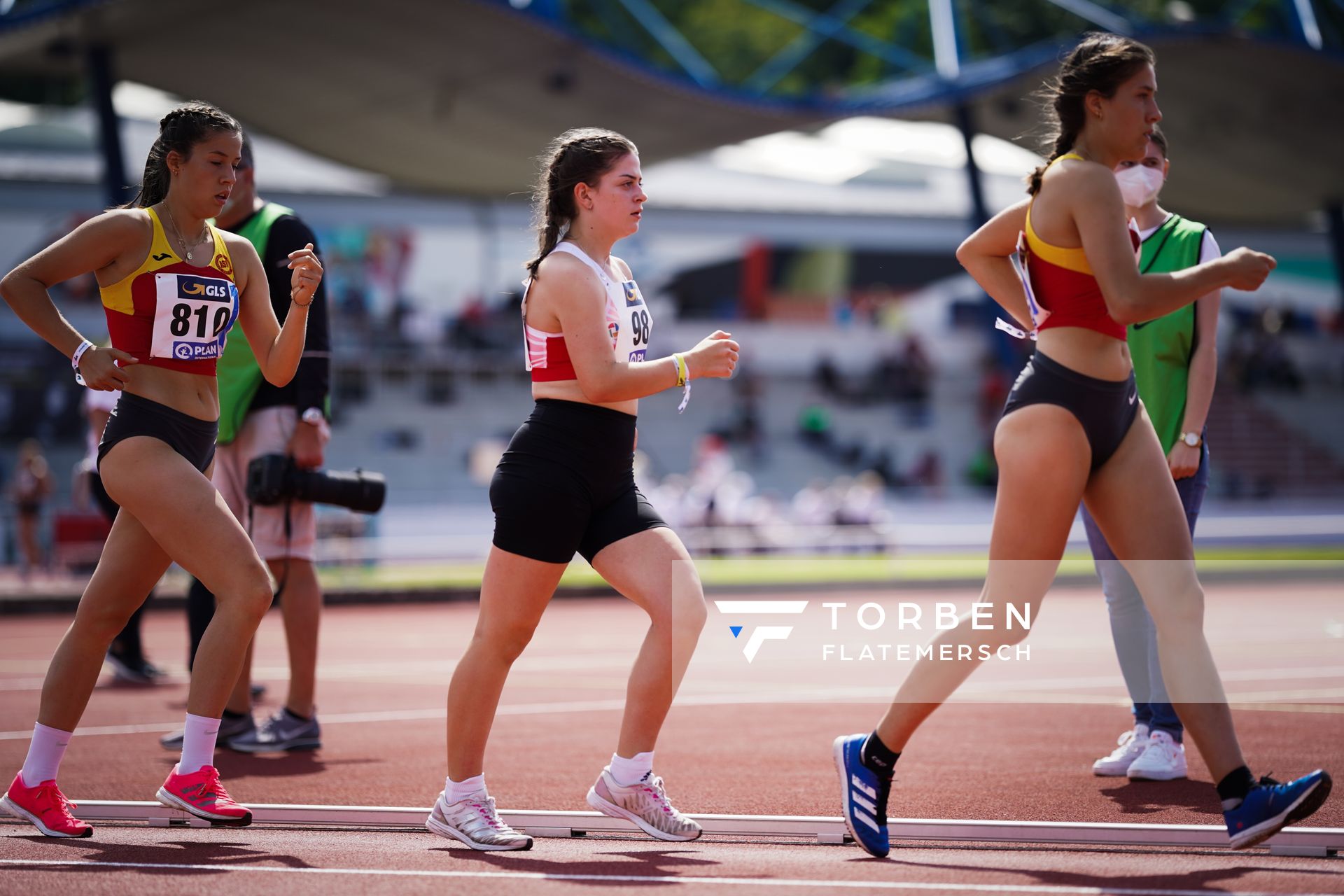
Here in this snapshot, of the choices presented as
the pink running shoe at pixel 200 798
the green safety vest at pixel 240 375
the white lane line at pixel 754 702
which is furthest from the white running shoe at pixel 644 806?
the white lane line at pixel 754 702

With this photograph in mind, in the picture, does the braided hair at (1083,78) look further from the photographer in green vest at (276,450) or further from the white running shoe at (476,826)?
the photographer in green vest at (276,450)

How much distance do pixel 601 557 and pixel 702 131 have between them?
27720mm

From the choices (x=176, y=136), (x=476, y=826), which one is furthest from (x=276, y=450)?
(x=476, y=826)

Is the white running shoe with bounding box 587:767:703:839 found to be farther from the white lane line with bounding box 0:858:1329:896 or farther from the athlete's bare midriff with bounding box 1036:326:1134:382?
the athlete's bare midriff with bounding box 1036:326:1134:382

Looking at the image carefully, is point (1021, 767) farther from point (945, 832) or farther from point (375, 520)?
point (375, 520)

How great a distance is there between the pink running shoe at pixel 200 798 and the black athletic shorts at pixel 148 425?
105 centimetres

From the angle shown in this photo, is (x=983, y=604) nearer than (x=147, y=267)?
Yes

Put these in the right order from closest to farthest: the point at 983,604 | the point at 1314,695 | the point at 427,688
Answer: the point at 983,604
the point at 1314,695
the point at 427,688

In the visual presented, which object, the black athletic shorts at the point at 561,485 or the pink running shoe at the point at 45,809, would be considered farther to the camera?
the pink running shoe at the point at 45,809

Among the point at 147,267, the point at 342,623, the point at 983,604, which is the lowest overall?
the point at 342,623

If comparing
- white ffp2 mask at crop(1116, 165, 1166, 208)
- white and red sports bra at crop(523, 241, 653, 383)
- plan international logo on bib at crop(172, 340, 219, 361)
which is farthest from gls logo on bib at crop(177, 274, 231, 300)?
white ffp2 mask at crop(1116, 165, 1166, 208)

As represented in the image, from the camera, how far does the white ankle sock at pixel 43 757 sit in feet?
16.6

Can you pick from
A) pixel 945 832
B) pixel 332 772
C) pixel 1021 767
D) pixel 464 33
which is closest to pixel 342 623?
pixel 332 772

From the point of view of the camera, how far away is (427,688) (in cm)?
980
